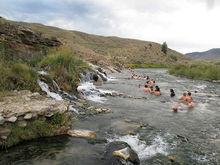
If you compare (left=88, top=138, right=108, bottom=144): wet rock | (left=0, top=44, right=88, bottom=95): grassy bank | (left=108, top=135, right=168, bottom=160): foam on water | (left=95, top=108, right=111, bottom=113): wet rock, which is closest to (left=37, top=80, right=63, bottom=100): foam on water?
(left=0, top=44, right=88, bottom=95): grassy bank

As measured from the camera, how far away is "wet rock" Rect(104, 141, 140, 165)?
12.9 meters

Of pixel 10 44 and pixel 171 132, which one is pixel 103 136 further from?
pixel 10 44

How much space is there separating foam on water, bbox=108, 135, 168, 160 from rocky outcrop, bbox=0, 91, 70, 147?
10.1 ft

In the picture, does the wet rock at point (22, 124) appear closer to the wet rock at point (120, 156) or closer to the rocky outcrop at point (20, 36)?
the wet rock at point (120, 156)

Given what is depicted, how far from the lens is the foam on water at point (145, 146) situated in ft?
49.4

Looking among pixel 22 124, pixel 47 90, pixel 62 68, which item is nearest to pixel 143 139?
pixel 22 124

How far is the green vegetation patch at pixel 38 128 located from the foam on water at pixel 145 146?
2896 millimetres

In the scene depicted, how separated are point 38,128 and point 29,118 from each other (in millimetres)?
711

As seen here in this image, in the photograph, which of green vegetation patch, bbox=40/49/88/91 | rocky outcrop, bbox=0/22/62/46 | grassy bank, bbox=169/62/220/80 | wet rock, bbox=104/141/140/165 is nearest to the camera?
wet rock, bbox=104/141/140/165

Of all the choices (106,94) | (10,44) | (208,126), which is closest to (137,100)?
(106,94)

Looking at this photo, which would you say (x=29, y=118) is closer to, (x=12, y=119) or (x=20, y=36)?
(x=12, y=119)

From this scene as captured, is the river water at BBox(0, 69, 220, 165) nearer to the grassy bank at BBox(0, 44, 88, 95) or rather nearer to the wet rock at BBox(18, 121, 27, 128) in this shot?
the wet rock at BBox(18, 121, 27, 128)

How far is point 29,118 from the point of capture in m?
15.1

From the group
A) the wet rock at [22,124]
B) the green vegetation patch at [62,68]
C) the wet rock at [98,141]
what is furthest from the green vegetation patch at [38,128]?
the green vegetation patch at [62,68]
